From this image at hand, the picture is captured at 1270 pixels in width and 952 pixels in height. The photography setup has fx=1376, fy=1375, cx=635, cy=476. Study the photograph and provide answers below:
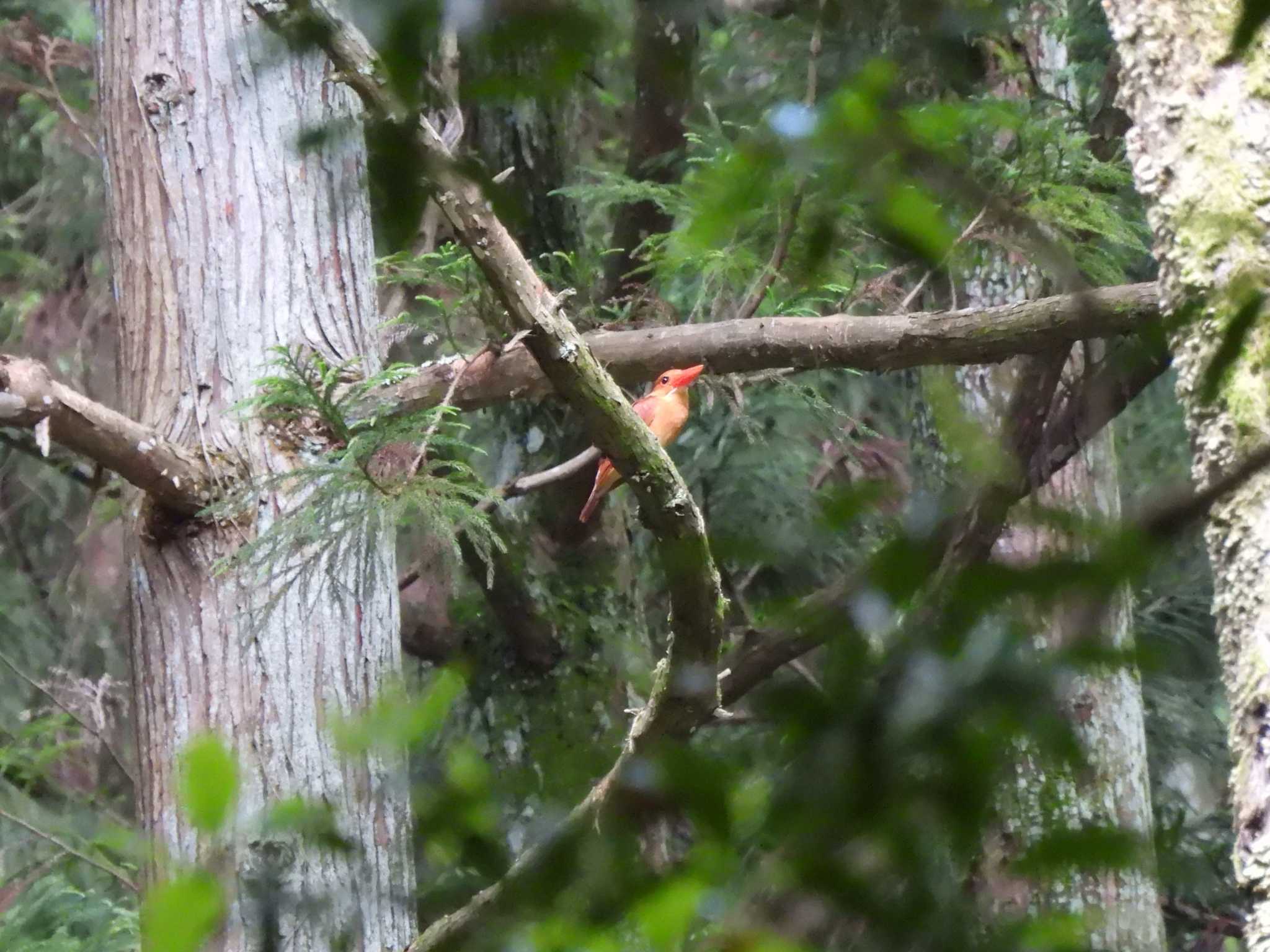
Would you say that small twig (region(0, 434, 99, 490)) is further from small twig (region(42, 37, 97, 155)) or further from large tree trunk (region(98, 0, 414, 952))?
small twig (region(42, 37, 97, 155))

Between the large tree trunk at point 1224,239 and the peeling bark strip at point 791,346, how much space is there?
17 centimetres

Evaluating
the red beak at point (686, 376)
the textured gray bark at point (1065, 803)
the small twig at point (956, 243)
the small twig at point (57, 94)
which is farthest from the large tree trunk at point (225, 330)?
the textured gray bark at point (1065, 803)

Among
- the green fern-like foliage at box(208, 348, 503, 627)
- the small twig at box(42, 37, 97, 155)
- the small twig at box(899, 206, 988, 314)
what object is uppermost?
the small twig at box(42, 37, 97, 155)

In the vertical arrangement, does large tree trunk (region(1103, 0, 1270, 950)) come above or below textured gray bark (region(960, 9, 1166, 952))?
above

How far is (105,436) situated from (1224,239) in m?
1.92

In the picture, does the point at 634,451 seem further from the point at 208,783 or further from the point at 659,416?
the point at 659,416

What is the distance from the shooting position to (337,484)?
2.25 meters

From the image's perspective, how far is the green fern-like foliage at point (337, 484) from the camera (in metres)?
2.24

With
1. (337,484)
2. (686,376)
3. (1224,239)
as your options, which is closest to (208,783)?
(337,484)

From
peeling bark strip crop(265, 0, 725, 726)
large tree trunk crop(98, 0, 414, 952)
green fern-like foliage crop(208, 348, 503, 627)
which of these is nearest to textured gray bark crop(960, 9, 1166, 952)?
peeling bark strip crop(265, 0, 725, 726)

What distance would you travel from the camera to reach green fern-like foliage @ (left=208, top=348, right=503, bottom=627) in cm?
224

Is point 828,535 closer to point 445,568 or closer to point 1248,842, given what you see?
point 1248,842

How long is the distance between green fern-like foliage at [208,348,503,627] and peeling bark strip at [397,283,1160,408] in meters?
0.15

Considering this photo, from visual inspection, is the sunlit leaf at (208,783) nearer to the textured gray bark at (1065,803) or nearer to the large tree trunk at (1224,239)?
the textured gray bark at (1065,803)
